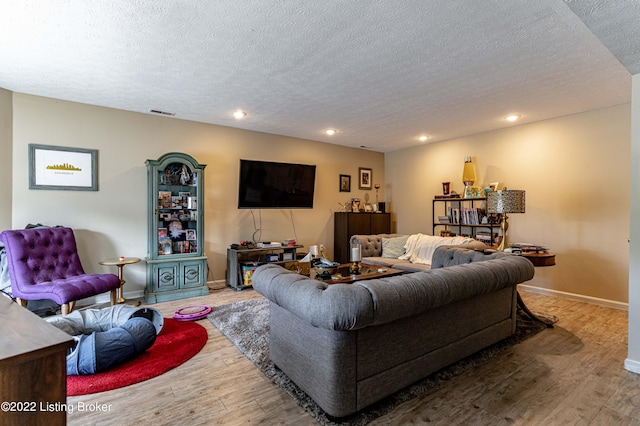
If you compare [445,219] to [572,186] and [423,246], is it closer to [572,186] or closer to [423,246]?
[423,246]

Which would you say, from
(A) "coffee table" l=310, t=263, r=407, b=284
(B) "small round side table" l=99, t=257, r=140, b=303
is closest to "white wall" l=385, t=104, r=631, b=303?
(A) "coffee table" l=310, t=263, r=407, b=284

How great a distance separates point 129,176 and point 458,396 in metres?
4.35

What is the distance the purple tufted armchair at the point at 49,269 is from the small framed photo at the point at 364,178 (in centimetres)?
450

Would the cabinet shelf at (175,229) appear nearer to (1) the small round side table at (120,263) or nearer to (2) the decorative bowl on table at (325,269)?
(1) the small round side table at (120,263)

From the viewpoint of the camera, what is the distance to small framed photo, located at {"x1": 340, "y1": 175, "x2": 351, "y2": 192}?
620 centimetres

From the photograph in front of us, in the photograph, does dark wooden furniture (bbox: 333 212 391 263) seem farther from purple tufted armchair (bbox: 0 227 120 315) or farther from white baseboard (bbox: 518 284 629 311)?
purple tufted armchair (bbox: 0 227 120 315)

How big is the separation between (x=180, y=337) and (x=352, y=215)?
366 cm

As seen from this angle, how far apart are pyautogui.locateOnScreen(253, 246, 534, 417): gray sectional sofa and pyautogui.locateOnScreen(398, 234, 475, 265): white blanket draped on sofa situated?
219 centimetres

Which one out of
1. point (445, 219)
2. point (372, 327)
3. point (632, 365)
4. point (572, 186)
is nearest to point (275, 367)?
point (372, 327)

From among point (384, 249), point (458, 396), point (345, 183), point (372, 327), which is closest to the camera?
point (372, 327)

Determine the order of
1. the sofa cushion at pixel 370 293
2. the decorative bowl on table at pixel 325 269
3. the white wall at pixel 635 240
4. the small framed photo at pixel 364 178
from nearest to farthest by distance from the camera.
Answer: the sofa cushion at pixel 370 293 → the white wall at pixel 635 240 → the decorative bowl on table at pixel 325 269 → the small framed photo at pixel 364 178

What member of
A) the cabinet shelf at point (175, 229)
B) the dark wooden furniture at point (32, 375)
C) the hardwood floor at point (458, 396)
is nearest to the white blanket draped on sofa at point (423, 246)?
the hardwood floor at point (458, 396)

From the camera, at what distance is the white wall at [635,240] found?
7.37ft

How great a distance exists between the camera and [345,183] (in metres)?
6.25
